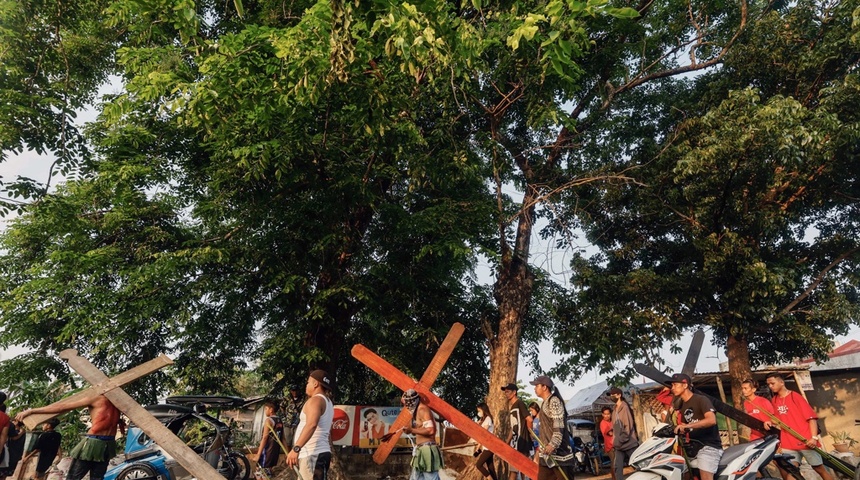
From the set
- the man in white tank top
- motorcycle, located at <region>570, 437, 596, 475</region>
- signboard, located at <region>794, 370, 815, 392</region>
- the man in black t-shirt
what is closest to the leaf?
the man in white tank top

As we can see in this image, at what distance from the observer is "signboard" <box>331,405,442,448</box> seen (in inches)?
518

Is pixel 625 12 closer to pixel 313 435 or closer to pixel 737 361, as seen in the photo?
pixel 313 435

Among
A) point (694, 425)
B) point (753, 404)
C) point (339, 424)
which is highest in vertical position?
point (339, 424)

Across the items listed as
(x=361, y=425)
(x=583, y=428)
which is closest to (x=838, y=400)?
(x=583, y=428)

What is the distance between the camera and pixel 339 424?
43.1 feet

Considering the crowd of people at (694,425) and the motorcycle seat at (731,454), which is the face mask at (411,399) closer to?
the crowd of people at (694,425)

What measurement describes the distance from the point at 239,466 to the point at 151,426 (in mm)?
5326

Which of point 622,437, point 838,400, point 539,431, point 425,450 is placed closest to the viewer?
point 425,450

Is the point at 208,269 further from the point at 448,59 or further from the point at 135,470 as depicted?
the point at 448,59

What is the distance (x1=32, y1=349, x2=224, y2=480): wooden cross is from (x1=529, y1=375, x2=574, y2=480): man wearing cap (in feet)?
11.9

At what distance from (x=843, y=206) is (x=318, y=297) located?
13701mm

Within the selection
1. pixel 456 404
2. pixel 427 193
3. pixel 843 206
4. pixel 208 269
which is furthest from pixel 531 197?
pixel 843 206

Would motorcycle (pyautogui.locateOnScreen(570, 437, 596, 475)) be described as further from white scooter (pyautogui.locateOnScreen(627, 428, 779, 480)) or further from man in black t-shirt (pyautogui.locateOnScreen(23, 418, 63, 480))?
man in black t-shirt (pyautogui.locateOnScreen(23, 418, 63, 480))

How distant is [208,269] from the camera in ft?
41.4
